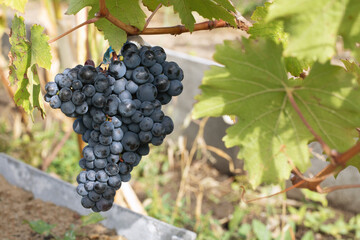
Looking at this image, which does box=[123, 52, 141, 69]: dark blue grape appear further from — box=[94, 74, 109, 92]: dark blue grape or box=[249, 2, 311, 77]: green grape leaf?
box=[249, 2, 311, 77]: green grape leaf

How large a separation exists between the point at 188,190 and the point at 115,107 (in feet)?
5.22

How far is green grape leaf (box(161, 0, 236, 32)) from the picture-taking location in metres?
0.69

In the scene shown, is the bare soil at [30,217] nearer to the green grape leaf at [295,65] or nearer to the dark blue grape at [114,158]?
the dark blue grape at [114,158]

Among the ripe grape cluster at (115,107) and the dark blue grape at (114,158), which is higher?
the ripe grape cluster at (115,107)

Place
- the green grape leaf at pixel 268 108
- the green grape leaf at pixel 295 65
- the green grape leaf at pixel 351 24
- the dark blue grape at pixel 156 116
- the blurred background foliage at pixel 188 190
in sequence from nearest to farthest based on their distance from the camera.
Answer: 1. the green grape leaf at pixel 351 24
2. the green grape leaf at pixel 268 108
3. the dark blue grape at pixel 156 116
4. the green grape leaf at pixel 295 65
5. the blurred background foliage at pixel 188 190

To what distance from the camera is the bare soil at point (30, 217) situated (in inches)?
42.9

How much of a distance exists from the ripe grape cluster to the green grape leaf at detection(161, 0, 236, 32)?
0.08 metres

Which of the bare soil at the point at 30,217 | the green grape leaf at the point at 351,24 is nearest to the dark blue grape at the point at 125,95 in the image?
the green grape leaf at the point at 351,24

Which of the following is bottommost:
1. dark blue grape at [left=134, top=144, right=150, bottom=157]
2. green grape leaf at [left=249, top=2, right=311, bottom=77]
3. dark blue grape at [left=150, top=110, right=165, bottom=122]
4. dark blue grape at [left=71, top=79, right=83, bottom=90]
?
dark blue grape at [left=134, top=144, right=150, bottom=157]

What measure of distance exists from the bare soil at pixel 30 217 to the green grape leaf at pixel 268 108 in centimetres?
61

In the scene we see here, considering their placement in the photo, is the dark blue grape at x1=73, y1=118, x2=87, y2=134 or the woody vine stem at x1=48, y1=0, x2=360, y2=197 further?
the dark blue grape at x1=73, y1=118, x2=87, y2=134

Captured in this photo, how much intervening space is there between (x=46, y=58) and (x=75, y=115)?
11 cm

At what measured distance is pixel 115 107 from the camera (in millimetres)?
635

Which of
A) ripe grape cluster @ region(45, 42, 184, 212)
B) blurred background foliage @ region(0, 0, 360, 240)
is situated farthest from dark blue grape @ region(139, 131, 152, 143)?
blurred background foliage @ region(0, 0, 360, 240)
